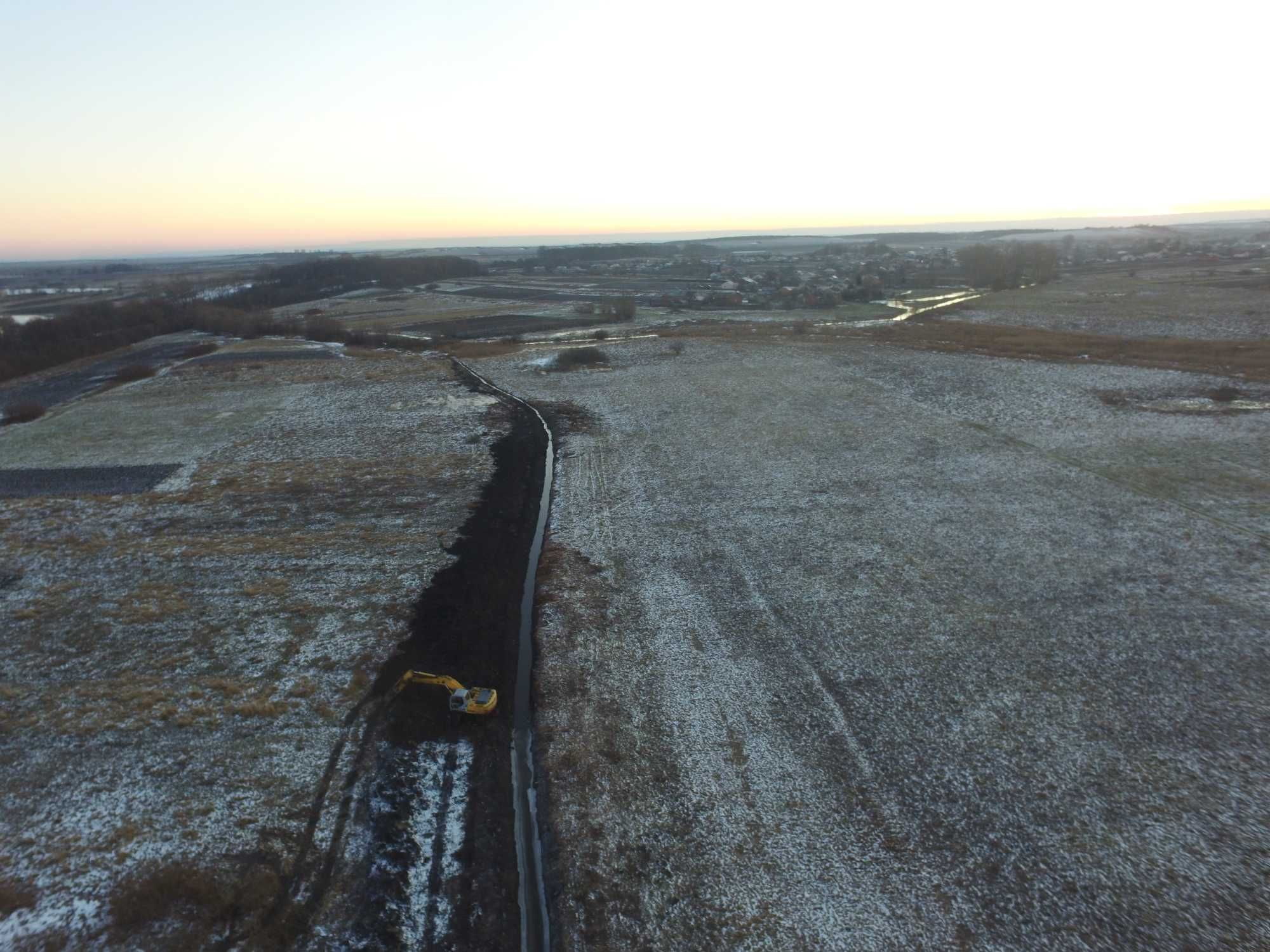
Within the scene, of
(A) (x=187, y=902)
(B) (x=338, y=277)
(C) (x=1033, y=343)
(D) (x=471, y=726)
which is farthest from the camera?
(B) (x=338, y=277)

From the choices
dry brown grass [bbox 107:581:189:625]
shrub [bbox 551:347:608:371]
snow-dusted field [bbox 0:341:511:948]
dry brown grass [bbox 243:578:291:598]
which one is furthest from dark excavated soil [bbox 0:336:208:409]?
dry brown grass [bbox 243:578:291:598]

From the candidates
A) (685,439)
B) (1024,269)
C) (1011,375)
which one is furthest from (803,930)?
(1024,269)

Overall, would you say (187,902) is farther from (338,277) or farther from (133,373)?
(338,277)

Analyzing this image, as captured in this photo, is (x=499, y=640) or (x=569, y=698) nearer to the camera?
(x=569, y=698)

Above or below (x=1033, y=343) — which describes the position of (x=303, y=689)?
below

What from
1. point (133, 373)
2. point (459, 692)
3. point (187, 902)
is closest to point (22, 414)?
point (133, 373)

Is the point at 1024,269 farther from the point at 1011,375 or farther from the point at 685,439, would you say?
the point at 685,439
